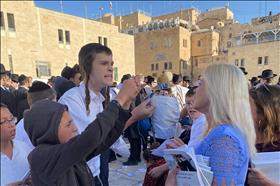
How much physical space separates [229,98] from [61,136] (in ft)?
3.18

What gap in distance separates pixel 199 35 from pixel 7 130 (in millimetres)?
39848

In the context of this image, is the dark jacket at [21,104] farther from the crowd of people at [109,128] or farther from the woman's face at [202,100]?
the woman's face at [202,100]

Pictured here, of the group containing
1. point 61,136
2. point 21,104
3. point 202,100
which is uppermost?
point 202,100

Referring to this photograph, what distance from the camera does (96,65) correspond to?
1848mm

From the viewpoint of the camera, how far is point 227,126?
128 cm

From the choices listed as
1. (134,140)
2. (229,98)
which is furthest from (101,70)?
(134,140)

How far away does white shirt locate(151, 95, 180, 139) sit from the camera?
3.76 metres

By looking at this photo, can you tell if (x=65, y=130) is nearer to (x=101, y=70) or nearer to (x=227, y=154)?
(x=101, y=70)

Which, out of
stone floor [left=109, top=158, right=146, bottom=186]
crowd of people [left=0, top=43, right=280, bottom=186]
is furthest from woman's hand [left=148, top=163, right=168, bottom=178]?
stone floor [left=109, top=158, right=146, bottom=186]

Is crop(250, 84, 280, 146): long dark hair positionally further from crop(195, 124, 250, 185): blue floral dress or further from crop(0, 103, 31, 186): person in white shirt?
crop(0, 103, 31, 186): person in white shirt

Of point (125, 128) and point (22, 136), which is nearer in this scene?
point (125, 128)

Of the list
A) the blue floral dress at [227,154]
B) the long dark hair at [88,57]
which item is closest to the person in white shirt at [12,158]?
the long dark hair at [88,57]

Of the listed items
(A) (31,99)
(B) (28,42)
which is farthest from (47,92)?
(B) (28,42)

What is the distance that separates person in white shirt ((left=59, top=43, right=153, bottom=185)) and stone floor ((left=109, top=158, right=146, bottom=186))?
79.4 inches
